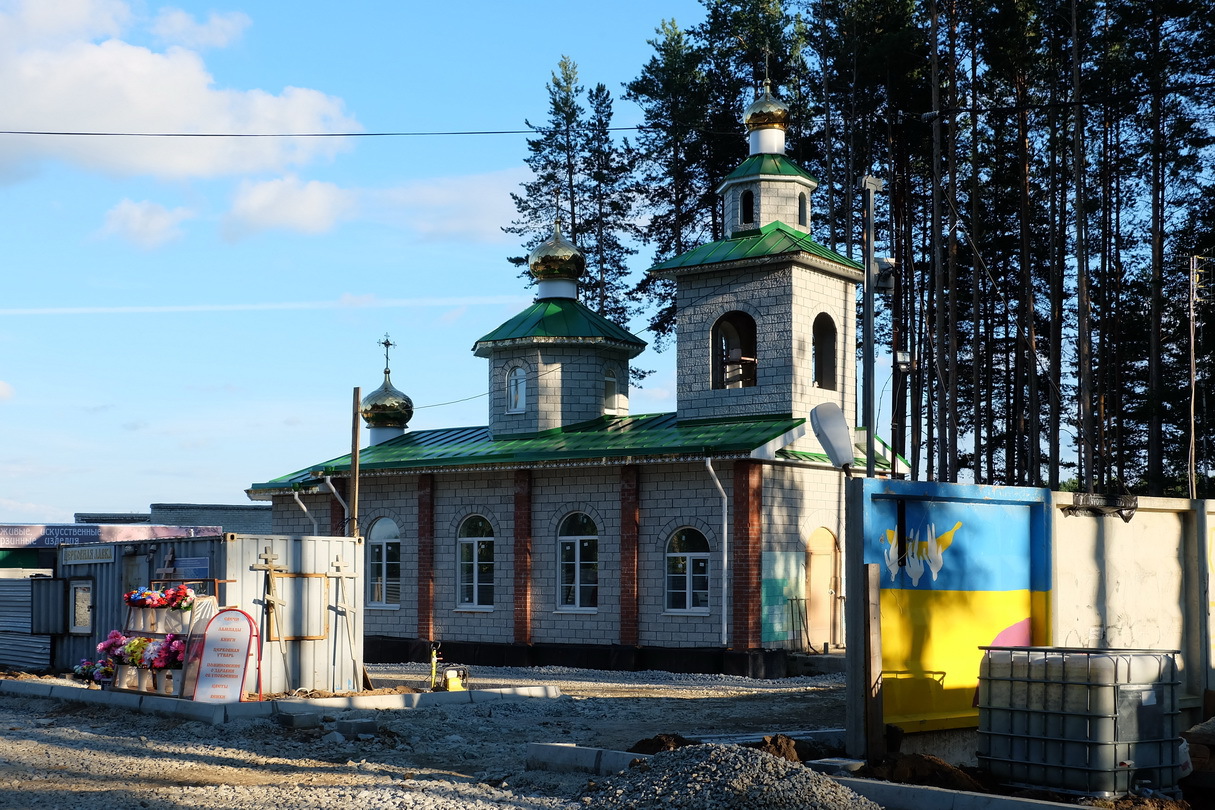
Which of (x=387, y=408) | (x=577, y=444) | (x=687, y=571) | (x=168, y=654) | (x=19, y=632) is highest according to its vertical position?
(x=387, y=408)

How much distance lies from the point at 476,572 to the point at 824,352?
773 centimetres

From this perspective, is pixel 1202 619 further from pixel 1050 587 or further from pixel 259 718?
pixel 259 718

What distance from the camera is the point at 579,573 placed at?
24.1m

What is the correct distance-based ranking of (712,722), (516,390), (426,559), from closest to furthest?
1. (712,722)
2. (426,559)
3. (516,390)

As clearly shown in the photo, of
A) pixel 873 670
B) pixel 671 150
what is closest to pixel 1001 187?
pixel 671 150

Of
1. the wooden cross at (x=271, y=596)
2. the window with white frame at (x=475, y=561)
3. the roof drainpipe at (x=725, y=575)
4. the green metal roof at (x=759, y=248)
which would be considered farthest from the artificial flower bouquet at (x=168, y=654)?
the green metal roof at (x=759, y=248)

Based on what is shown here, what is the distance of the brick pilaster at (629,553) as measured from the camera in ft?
75.7

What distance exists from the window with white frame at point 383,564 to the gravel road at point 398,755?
837 centimetres

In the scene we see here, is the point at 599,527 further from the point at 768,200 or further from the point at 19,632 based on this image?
the point at 19,632

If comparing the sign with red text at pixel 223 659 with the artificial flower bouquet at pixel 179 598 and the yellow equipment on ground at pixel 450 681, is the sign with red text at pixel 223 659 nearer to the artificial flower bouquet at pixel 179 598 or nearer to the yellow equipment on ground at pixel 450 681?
the artificial flower bouquet at pixel 179 598

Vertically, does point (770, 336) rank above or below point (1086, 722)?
above

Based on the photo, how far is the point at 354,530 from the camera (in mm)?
20703

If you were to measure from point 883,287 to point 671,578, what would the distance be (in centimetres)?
754

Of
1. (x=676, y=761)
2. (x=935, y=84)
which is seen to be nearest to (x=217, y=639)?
(x=676, y=761)
